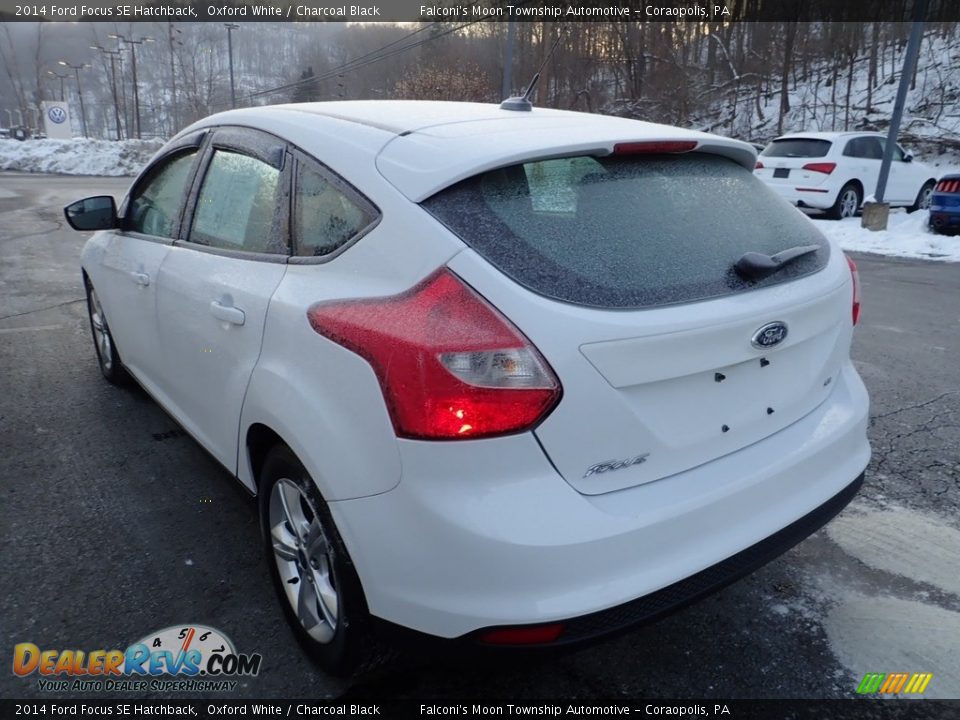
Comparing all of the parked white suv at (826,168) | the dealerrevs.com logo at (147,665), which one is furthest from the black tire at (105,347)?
Result: the parked white suv at (826,168)

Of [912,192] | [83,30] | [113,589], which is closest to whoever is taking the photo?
[113,589]

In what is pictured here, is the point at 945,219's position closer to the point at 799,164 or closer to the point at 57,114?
the point at 799,164

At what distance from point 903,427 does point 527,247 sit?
124 inches

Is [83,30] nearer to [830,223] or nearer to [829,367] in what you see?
[830,223]

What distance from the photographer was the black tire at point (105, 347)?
4.18m

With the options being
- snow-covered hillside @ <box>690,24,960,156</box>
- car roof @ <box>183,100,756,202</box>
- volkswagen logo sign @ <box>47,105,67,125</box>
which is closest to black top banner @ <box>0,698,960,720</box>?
car roof @ <box>183,100,756,202</box>

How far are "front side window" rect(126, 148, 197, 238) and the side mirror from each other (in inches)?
3.7

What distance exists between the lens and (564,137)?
2014mm

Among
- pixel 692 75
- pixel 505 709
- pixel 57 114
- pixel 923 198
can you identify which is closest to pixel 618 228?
pixel 505 709

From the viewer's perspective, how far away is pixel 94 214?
11.7ft

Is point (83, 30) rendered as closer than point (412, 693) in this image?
No

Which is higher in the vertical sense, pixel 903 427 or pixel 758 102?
pixel 758 102

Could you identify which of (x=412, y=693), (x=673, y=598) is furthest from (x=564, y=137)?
(x=412, y=693)

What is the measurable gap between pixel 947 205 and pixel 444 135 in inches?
495
